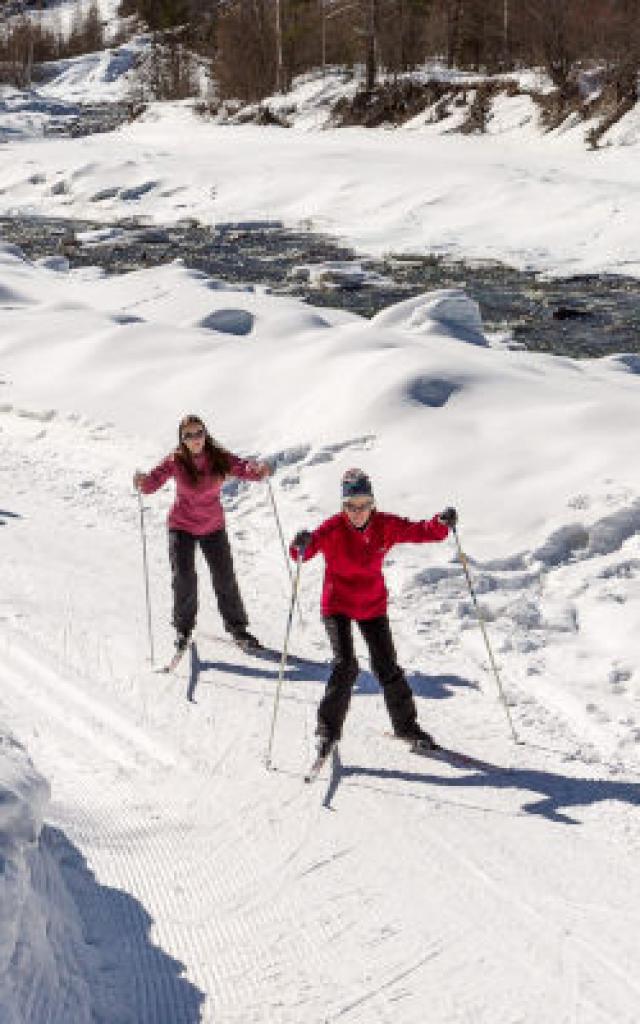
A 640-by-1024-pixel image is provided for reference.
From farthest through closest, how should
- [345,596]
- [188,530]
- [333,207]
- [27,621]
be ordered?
[333,207]
[27,621]
[188,530]
[345,596]

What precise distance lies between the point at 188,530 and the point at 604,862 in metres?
3.58

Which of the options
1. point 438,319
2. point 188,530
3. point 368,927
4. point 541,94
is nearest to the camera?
point 368,927

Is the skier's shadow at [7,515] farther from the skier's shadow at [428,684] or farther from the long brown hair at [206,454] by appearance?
the skier's shadow at [428,684]

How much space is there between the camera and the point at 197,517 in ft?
24.2

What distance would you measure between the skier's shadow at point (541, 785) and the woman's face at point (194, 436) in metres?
2.45

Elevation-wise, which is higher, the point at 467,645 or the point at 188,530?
the point at 188,530

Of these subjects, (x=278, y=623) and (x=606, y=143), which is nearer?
(x=278, y=623)

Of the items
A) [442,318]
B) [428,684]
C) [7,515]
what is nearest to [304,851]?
[428,684]

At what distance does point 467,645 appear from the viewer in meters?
7.48

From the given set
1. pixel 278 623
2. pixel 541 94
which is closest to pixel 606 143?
pixel 541 94

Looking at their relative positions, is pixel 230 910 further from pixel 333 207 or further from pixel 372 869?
pixel 333 207

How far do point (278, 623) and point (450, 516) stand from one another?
267 cm

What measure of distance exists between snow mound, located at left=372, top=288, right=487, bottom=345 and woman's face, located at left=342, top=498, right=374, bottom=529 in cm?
1063

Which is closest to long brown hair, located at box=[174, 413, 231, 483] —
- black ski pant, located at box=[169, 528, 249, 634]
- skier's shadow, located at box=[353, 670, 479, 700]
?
black ski pant, located at box=[169, 528, 249, 634]
